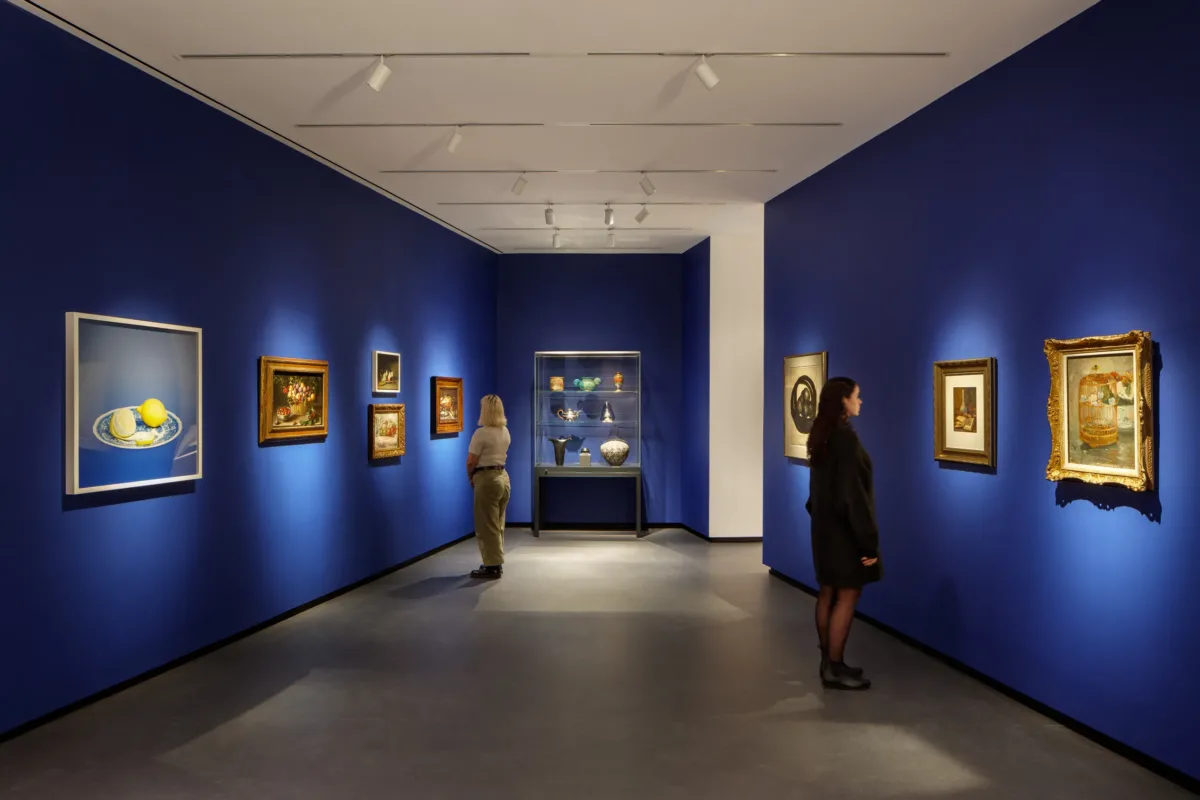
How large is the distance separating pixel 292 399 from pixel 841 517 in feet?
13.3

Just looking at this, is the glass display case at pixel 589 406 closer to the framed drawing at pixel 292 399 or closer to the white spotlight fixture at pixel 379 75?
the framed drawing at pixel 292 399

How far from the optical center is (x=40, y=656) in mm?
4320

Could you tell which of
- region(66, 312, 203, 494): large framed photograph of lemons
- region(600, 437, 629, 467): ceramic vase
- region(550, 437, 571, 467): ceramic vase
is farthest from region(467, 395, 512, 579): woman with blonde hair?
region(66, 312, 203, 494): large framed photograph of lemons

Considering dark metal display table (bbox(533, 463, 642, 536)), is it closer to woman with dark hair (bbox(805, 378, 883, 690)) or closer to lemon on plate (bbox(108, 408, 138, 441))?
woman with dark hair (bbox(805, 378, 883, 690))

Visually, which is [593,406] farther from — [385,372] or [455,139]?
[455,139]

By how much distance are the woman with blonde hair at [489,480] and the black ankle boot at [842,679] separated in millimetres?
3954

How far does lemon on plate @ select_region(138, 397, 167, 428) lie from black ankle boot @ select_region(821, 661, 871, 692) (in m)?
4.03

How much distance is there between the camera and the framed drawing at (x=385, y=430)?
26.4ft

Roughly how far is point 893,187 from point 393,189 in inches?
174

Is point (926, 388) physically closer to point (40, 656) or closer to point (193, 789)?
point (193, 789)

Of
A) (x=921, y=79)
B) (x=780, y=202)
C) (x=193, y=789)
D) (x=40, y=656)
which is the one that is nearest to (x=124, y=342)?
(x=40, y=656)

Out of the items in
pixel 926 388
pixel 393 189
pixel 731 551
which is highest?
pixel 393 189

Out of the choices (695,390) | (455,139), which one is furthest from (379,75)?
(695,390)

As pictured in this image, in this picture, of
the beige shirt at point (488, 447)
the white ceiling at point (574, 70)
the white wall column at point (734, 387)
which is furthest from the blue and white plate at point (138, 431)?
the white wall column at point (734, 387)
